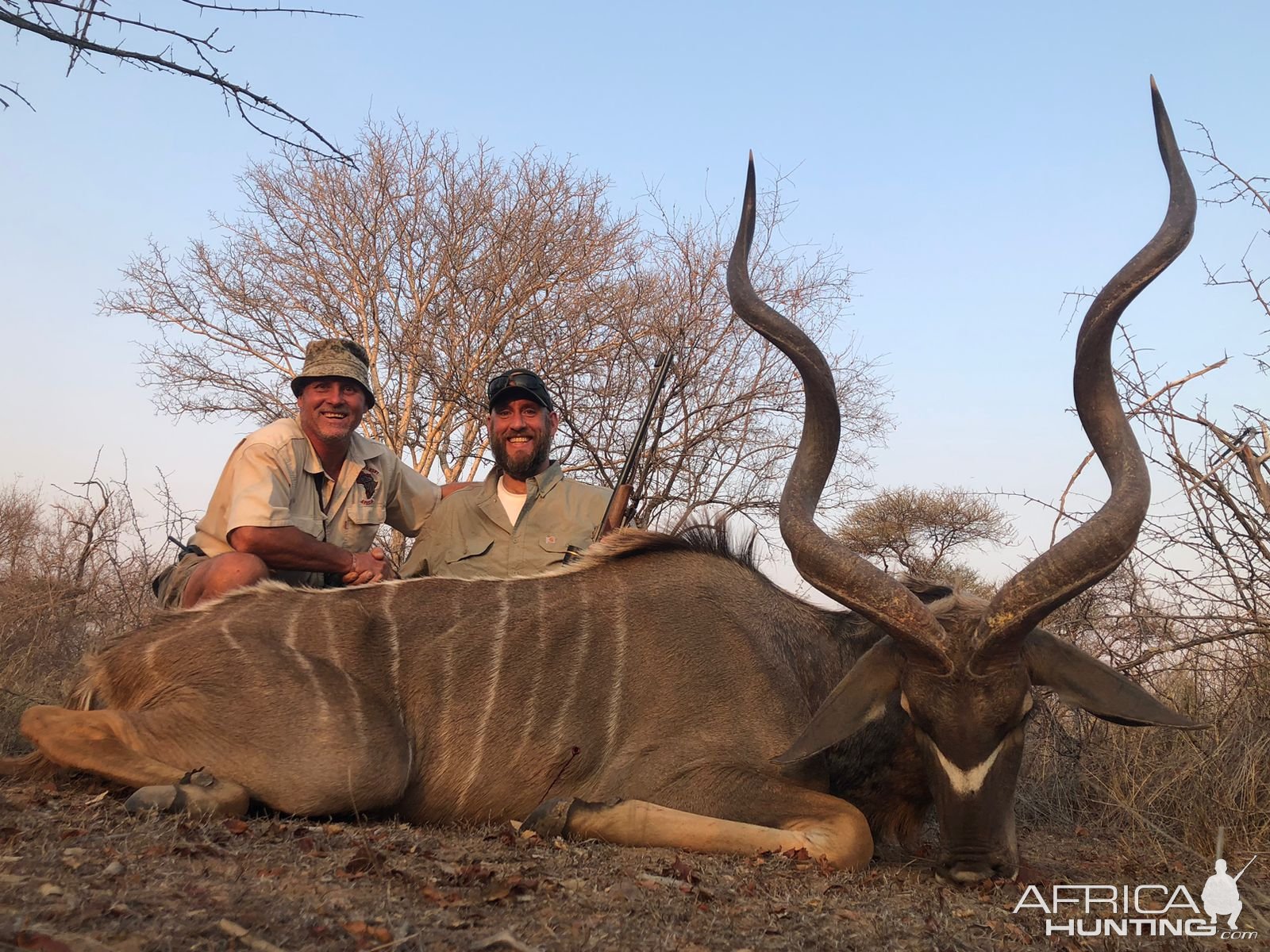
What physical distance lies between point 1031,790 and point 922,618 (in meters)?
1.57

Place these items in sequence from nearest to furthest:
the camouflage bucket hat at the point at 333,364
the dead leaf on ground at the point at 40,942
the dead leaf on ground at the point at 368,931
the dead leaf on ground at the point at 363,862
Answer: the dead leaf on ground at the point at 40,942
the dead leaf on ground at the point at 368,931
the dead leaf on ground at the point at 363,862
the camouflage bucket hat at the point at 333,364

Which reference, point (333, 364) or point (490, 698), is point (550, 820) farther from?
point (333, 364)

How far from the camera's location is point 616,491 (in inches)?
190

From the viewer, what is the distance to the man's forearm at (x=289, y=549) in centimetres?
413

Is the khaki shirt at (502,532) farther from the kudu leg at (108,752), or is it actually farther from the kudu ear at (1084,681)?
the kudu ear at (1084,681)

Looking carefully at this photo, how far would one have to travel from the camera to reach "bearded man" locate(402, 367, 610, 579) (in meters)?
4.75

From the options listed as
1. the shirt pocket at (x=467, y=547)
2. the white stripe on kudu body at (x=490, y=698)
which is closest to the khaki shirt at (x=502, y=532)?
the shirt pocket at (x=467, y=547)

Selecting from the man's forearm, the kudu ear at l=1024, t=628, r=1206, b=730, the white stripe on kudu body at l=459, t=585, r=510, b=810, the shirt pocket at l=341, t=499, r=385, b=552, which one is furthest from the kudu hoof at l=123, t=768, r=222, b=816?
the kudu ear at l=1024, t=628, r=1206, b=730

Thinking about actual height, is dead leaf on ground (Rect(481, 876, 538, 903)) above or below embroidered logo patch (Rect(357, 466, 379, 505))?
below

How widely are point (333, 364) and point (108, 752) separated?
6.75 feet

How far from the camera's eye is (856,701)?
300 centimetres

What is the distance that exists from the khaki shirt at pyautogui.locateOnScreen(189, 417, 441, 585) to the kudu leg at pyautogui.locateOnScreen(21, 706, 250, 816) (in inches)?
49.3

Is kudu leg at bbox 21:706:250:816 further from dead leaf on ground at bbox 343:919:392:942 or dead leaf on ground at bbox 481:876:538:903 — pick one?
dead leaf on ground at bbox 343:919:392:942

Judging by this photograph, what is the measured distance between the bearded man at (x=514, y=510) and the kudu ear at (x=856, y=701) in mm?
1923
